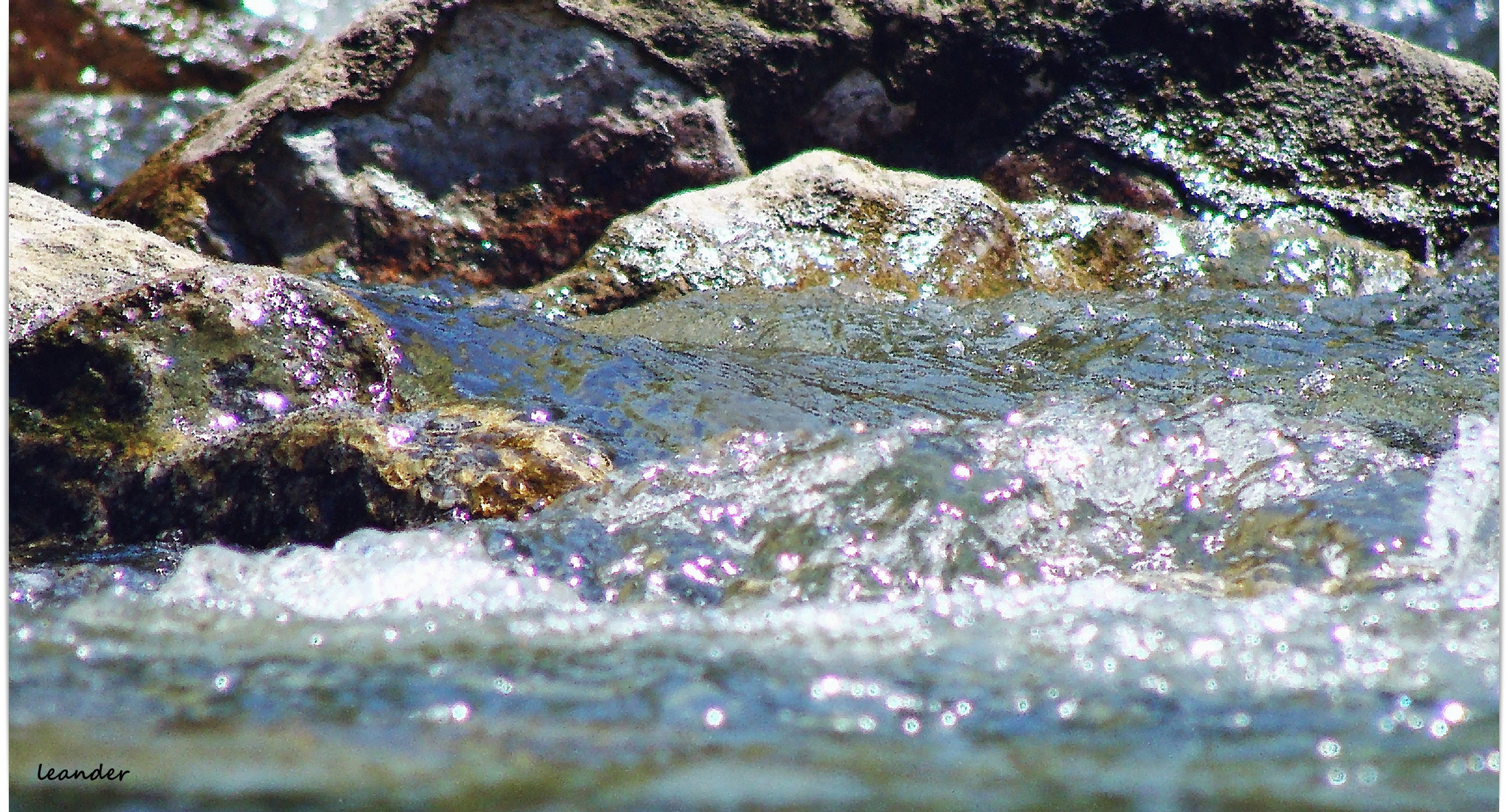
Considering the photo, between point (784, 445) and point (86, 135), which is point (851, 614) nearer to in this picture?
point (784, 445)

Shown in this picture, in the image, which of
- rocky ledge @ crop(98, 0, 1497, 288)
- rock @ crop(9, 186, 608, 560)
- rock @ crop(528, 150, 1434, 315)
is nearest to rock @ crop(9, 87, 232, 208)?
rocky ledge @ crop(98, 0, 1497, 288)

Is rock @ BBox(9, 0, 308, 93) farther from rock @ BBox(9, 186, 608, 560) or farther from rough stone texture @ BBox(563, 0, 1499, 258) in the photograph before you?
rock @ BBox(9, 186, 608, 560)

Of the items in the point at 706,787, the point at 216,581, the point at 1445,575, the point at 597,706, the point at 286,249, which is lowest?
the point at 286,249

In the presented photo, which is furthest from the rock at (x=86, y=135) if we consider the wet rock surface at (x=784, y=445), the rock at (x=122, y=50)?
the wet rock surface at (x=784, y=445)

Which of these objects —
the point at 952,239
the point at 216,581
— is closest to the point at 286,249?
the point at 952,239

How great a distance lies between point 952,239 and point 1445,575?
3.31 meters

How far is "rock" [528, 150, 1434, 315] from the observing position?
4879 mm

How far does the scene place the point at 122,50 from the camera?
848cm

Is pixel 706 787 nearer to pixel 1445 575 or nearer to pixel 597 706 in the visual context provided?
pixel 597 706

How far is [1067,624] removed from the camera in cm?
184

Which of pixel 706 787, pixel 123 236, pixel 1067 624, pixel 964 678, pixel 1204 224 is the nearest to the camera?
pixel 706 787

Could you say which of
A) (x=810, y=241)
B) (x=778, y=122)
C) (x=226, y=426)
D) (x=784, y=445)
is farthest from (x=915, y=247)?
(x=226, y=426)

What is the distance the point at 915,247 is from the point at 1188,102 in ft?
7.30

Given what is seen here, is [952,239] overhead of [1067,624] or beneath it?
beneath
